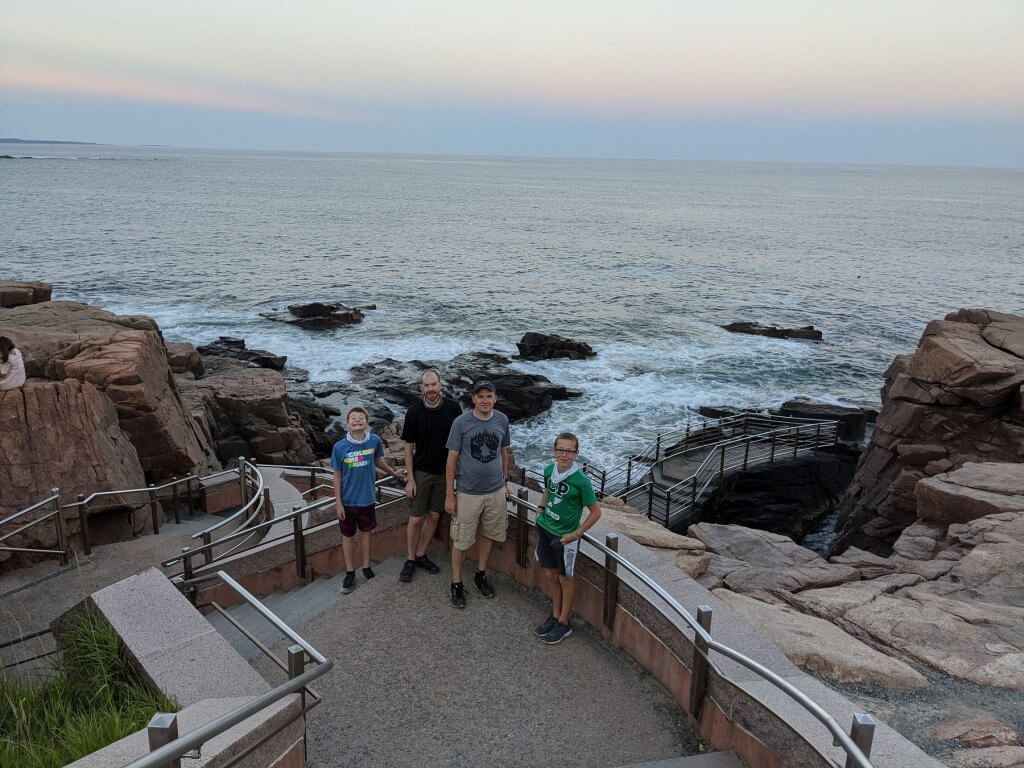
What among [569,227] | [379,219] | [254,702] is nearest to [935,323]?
[254,702]

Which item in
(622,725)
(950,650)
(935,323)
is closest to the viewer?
(622,725)

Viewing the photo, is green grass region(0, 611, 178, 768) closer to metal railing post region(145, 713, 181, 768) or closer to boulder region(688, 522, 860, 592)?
metal railing post region(145, 713, 181, 768)

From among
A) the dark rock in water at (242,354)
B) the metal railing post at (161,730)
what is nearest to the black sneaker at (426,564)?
the metal railing post at (161,730)

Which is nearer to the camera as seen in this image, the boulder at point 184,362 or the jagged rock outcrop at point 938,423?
the jagged rock outcrop at point 938,423

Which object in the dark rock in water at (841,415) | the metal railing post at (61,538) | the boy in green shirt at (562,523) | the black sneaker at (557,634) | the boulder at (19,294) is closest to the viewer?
the boy in green shirt at (562,523)

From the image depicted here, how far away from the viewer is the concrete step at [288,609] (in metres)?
5.80

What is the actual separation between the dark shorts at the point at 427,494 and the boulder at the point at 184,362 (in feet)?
54.3

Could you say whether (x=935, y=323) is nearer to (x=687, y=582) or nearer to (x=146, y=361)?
(x=687, y=582)

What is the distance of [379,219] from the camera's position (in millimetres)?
94188

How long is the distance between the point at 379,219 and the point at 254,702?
94.8 m

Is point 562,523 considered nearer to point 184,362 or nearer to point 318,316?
point 184,362

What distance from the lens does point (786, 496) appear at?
62.4 ft

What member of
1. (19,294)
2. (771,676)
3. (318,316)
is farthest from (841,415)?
(318,316)

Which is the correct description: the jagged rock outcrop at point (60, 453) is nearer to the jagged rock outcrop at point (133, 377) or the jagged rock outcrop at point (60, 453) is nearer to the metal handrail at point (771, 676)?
the jagged rock outcrop at point (133, 377)
